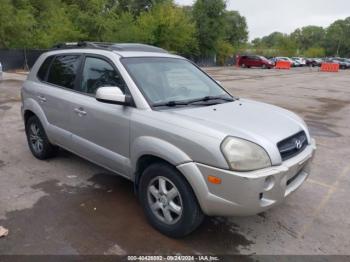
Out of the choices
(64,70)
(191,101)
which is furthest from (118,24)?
(191,101)

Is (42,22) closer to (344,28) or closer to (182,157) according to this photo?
(182,157)

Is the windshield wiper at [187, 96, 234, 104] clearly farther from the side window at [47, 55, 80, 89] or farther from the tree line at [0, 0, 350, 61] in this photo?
the tree line at [0, 0, 350, 61]

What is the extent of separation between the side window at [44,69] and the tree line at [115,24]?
71.0 ft

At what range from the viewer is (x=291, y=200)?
13.8ft

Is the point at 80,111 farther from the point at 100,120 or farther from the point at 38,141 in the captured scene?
the point at 38,141

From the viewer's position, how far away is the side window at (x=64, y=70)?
4.39m

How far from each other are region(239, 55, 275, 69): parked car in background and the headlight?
4152 cm

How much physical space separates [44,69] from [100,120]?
1800 millimetres

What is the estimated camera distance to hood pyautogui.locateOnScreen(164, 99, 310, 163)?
2961mm

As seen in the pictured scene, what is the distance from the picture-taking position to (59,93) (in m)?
4.47

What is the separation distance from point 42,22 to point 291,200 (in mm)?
29519

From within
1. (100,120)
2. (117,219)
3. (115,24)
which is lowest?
(117,219)

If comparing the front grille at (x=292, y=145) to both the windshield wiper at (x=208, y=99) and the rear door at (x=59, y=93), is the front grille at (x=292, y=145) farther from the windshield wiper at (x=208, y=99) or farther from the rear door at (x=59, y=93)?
the rear door at (x=59, y=93)

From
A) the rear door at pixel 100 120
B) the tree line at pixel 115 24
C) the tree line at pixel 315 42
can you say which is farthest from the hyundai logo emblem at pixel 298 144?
the tree line at pixel 315 42
